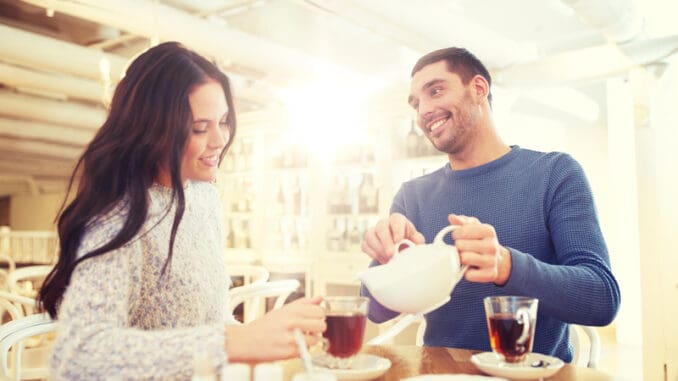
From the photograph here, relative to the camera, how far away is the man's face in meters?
1.89

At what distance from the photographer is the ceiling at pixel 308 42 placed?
3.57 metres

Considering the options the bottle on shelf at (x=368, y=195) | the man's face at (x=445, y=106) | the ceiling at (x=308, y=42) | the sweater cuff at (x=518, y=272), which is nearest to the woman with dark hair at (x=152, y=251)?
the sweater cuff at (x=518, y=272)

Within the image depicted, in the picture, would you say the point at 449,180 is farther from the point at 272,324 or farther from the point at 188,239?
the point at 272,324

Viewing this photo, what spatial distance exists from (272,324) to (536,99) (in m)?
6.74

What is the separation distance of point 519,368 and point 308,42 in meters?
5.04

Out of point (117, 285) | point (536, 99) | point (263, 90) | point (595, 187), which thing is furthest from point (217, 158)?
point (595, 187)

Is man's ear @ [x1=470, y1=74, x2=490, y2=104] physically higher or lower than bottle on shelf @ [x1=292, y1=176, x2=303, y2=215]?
higher

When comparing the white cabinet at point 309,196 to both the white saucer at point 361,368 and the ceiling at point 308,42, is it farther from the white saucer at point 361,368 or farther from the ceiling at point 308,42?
the white saucer at point 361,368

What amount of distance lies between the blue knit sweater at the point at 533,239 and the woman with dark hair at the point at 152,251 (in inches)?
22.0

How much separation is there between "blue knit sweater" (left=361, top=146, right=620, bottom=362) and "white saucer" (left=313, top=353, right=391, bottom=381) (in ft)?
1.13

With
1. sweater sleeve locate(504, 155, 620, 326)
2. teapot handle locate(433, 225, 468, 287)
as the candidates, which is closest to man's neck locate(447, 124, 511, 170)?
sweater sleeve locate(504, 155, 620, 326)

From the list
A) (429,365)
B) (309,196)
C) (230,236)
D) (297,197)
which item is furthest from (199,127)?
(230,236)

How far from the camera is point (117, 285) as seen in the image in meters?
0.93

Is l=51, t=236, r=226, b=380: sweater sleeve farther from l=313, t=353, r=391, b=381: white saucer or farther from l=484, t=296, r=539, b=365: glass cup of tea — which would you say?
l=484, t=296, r=539, b=365: glass cup of tea
